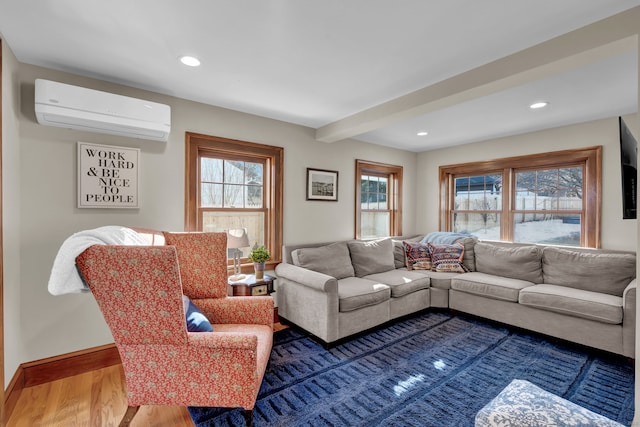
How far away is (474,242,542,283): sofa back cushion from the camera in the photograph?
3549 mm

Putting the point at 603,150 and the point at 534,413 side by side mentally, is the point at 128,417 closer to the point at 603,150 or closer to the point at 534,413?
the point at 534,413

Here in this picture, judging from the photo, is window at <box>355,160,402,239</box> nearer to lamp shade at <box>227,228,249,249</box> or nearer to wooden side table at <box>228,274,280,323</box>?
wooden side table at <box>228,274,280,323</box>

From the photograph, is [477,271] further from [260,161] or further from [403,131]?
[260,161]

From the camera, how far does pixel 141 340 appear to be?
1.57 metres

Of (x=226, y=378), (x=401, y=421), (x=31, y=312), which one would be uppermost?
(x=31, y=312)

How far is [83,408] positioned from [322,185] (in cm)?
307

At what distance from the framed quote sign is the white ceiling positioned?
599 mm

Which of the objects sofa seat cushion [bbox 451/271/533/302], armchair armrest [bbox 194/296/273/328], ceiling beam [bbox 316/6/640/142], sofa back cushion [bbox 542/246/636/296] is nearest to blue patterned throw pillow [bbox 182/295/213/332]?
armchair armrest [bbox 194/296/273/328]

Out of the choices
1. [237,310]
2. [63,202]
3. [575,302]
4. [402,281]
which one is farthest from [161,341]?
[575,302]

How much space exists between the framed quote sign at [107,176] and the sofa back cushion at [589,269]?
4.40m

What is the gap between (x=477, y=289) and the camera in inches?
138

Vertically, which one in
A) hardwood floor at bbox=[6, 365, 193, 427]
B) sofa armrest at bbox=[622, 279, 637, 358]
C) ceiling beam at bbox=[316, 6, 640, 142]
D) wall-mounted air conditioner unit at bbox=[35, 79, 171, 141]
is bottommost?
hardwood floor at bbox=[6, 365, 193, 427]

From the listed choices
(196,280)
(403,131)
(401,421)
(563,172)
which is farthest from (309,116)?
(563,172)

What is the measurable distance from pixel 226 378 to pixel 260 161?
7.95 ft
